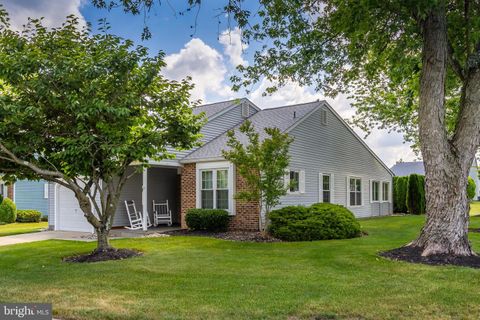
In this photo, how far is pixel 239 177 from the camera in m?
15.3

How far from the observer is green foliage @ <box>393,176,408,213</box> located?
89.6 ft

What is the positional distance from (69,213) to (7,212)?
7.89 m

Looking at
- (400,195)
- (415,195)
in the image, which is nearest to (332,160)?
(415,195)

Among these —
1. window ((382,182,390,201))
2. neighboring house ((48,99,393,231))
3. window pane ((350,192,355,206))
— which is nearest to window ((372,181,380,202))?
neighboring house ((48,99,393,231))

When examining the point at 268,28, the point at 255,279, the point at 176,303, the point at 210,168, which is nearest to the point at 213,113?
the point at 210,168

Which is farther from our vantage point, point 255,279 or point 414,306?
point 255,279

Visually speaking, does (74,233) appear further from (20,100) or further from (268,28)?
(268,28)

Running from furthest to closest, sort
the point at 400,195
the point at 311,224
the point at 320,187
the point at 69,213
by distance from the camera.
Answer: the point at 400,195 < the point at 320,187 < the point at 69,213 < the point at 311,224

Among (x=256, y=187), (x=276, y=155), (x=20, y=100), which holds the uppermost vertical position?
(x=20, y=100)

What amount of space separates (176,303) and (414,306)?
3.09m

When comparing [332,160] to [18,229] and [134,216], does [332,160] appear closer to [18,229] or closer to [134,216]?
[134,216]

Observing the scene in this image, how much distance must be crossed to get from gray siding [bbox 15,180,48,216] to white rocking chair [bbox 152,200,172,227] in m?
9.29

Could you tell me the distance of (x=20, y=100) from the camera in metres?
9.26

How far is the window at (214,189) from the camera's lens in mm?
15695
